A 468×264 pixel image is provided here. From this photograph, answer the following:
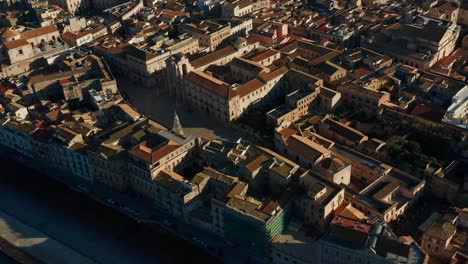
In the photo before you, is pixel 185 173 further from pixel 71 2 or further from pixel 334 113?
pixel 71 2

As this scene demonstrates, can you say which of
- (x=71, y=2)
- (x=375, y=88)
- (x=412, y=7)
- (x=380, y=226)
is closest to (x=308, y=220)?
(x=380, y=226)

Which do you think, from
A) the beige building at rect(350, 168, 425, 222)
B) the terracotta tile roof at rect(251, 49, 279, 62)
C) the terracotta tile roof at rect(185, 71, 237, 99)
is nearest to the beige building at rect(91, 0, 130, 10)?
the terracotta tile roof at rect(251, 49, 279, 62)

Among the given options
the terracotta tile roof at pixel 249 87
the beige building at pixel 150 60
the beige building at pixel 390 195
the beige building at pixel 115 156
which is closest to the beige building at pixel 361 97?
the terracotta tile roof at pixel 249 87

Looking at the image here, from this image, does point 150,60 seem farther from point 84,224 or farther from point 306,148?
point 306,148

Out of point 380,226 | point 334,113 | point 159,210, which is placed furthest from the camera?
point 334,113

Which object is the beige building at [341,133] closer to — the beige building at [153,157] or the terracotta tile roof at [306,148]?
the terracotta tile roof at [306,148]

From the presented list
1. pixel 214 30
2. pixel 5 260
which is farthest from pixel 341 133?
pixel 5 260
